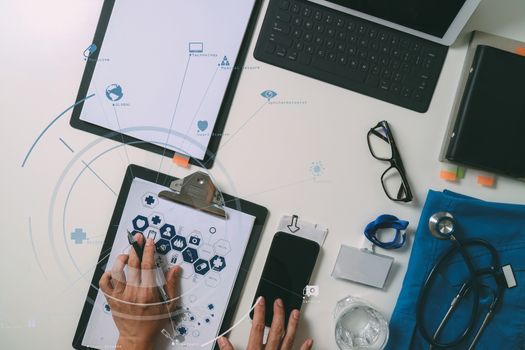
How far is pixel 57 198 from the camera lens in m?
0.69

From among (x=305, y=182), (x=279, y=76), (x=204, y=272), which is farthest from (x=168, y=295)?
(x=279, y=76)

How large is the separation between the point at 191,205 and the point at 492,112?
551 millimetres

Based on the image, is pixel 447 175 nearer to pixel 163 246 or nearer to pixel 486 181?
pixel 486 181

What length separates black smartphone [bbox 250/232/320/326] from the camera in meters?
0.69

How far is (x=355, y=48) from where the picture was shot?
69cm

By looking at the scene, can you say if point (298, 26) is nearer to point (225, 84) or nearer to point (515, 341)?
point (225, 84)

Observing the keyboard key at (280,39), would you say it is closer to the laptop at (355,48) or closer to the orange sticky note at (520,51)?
the laptop at (355,48)

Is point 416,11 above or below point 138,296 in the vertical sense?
above

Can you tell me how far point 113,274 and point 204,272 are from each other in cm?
16

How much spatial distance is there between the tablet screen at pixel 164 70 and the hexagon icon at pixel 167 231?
0.43ft

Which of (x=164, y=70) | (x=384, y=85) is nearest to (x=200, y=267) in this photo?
(x=164, y=70)

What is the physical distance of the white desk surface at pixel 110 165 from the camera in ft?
2.25

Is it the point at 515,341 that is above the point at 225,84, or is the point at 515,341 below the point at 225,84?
below

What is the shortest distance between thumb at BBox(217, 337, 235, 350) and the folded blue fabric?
0.93 ft
